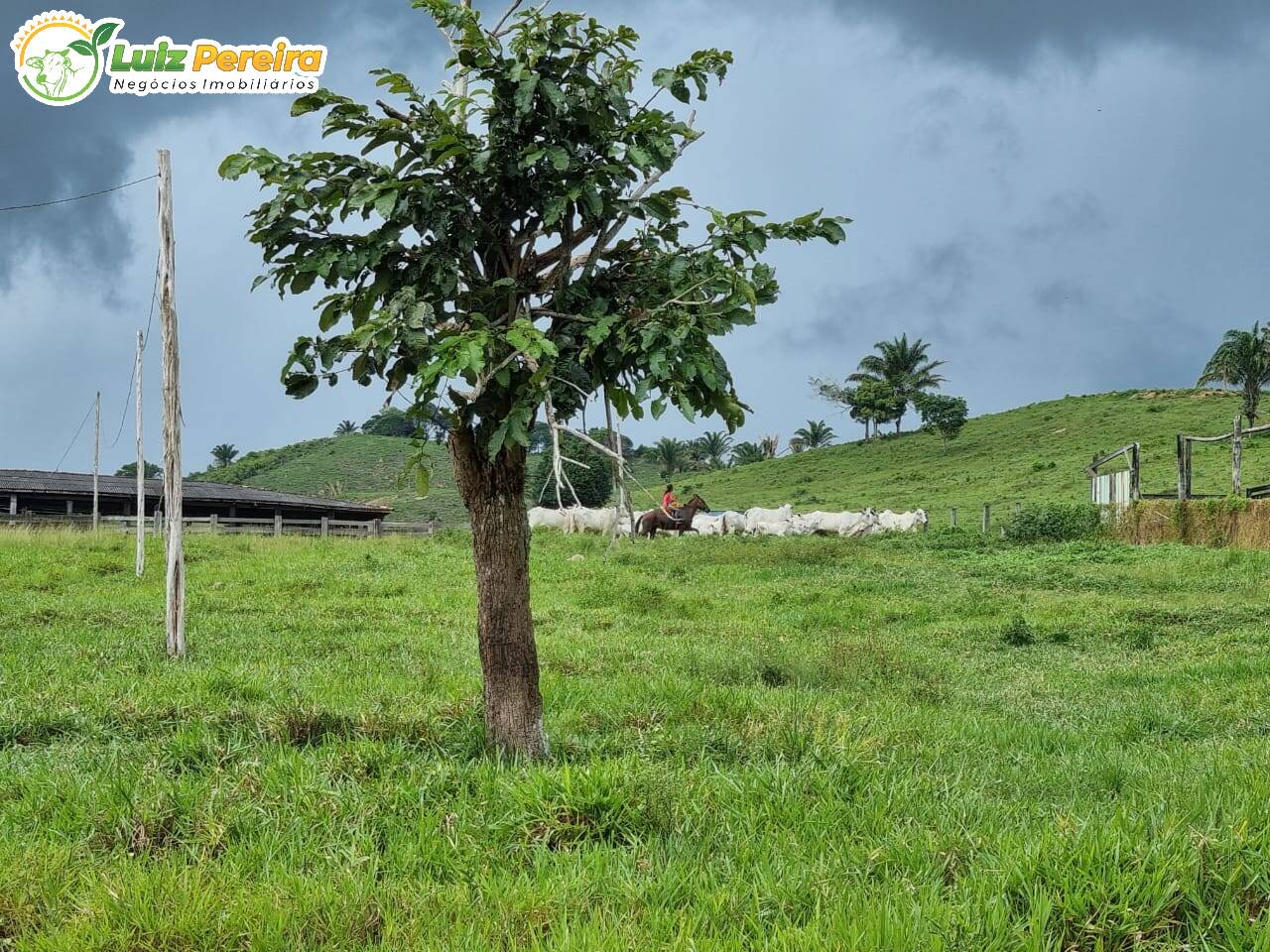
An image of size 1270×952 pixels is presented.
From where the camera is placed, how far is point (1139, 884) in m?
3.76

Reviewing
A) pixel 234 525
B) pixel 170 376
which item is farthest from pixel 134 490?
pixel 170 376

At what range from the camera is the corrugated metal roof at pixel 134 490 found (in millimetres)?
43438

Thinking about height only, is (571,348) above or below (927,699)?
above

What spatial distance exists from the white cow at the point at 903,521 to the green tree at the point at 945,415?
1136 inches

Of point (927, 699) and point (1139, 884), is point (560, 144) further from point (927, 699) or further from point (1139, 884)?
point (927, 699)

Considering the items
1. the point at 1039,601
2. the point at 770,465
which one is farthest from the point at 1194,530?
the point at 770,465

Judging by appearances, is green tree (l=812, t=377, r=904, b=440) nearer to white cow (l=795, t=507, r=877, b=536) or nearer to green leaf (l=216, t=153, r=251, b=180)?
white cow (l=795, t=507, r=877, b=536)

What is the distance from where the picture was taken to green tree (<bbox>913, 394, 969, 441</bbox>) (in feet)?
212

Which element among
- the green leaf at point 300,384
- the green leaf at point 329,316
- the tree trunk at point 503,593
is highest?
the green leaf at point 329,316

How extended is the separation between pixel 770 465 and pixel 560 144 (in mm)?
64333

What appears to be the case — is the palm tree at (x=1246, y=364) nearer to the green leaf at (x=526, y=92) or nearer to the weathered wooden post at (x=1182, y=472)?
the weathered wooden post at (x=1182, y=472)

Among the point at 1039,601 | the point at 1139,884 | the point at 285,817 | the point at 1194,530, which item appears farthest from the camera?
the point at 1194,530

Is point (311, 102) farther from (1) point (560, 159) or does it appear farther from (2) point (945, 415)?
(2) point (945, 415)

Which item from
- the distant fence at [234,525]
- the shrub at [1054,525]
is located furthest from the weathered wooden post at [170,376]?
the distant fence at [234,525]
